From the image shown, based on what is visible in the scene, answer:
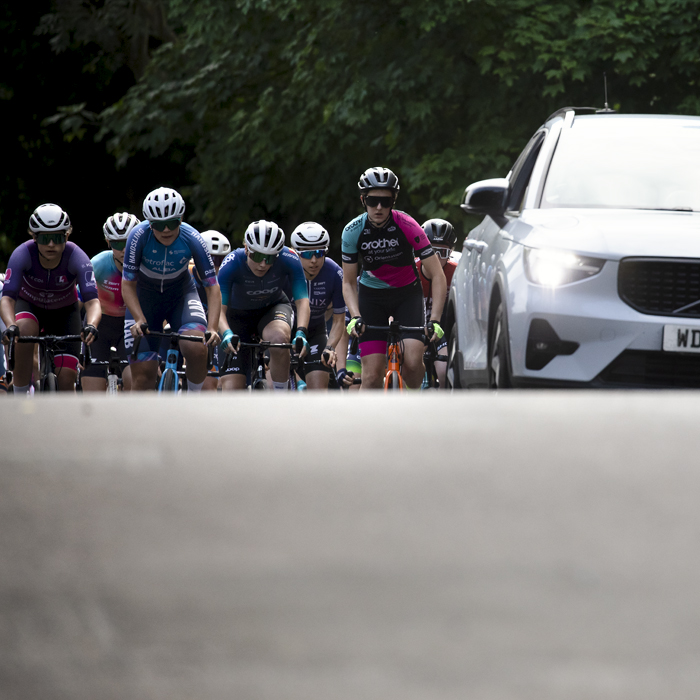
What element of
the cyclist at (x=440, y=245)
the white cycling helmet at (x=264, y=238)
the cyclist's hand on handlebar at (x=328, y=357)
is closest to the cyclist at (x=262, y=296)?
the white cycling helmet at (x=264, y=238)

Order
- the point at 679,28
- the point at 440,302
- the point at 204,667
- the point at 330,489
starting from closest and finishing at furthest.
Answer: the point at 204,667 < the point at 330,489 < the point at 440,302 < the point at 679,28

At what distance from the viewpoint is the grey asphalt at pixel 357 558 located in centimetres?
364

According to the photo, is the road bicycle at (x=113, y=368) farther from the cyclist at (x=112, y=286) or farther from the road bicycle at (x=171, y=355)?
the road bicycle at (x=171, y=355)

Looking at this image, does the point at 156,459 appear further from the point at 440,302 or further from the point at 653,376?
the point at 440,302

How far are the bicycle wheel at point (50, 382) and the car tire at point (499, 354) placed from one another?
22.0ft

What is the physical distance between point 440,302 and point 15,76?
87.7 feet

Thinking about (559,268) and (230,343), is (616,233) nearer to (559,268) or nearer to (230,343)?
(559,268)

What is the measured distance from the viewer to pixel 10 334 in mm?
13445

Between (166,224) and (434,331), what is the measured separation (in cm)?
256

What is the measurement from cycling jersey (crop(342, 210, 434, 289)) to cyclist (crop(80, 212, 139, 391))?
3.30 metres

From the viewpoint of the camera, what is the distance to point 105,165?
129 ft

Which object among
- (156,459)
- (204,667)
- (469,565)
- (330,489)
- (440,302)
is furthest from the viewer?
(440,302)

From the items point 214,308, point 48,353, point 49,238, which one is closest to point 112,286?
point 49,238

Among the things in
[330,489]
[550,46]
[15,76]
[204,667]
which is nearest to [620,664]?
[204,667]
